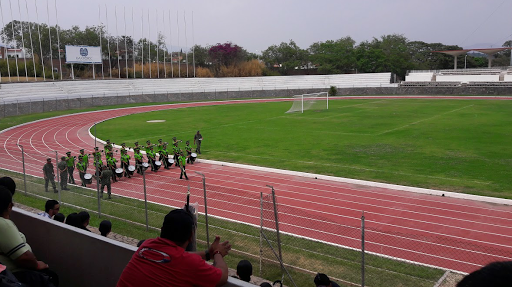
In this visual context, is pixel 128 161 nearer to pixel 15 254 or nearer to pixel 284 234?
pixel 284 234

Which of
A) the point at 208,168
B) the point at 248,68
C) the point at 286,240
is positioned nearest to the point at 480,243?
the point at 286,240

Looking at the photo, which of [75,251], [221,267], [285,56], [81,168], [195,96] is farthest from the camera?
[285,56]

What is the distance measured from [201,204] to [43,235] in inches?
298

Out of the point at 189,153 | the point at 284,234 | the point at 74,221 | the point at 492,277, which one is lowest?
the point at 189,153

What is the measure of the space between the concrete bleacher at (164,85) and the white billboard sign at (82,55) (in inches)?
133

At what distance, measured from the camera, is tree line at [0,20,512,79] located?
78625mm

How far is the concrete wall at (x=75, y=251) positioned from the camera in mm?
4744

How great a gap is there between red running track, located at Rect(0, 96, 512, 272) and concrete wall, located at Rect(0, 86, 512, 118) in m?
29.9

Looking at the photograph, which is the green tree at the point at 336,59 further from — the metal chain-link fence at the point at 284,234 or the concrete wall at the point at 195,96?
the metal chain-link fence at the point at 284,234

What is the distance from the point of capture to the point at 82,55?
59.9 metres

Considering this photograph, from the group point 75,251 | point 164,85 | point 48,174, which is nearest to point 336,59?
point 164,85

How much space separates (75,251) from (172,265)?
2443 millimetres

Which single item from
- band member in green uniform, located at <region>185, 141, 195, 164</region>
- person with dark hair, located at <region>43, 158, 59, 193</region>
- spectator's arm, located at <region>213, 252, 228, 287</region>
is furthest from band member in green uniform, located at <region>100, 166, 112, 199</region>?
spectator's arm, located at <region>213, 252, 228, 287</region>

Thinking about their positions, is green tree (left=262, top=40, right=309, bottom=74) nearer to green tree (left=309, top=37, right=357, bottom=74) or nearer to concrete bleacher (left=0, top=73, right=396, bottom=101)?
green tree (left=309, top=37, right=357, bottom=74)
